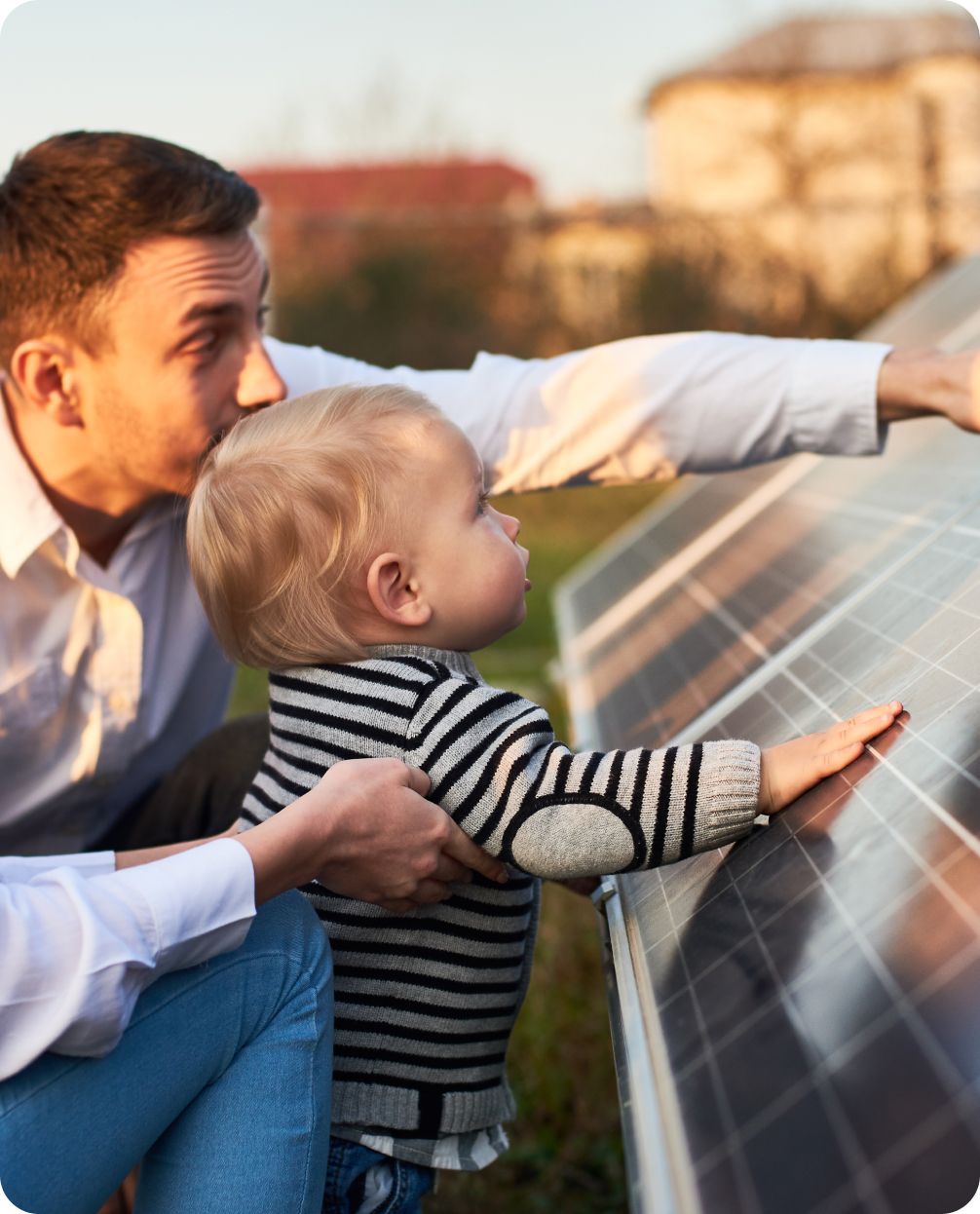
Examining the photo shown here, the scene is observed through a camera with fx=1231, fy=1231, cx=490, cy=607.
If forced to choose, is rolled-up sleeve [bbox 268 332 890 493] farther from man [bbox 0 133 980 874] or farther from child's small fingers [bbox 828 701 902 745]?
child's small fingers [bbox 828 701 902 745]

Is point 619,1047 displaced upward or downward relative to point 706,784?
downward

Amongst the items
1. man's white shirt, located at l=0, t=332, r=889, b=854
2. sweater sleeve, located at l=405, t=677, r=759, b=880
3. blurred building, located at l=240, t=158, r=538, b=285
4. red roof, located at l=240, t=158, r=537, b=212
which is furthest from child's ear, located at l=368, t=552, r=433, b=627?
red roof, located at l=240, t=158, r=537, b=212

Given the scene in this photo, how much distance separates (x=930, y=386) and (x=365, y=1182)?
5.34ft

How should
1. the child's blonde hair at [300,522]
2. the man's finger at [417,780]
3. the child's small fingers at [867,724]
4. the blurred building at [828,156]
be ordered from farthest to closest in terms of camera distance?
the blurred building at [828,156], the child's blonde hair at [300,522], the man's finger at [417,780], the child's small fingers at [867,724]

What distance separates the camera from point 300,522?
169 centimetres

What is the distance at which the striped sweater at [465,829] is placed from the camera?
1546mm

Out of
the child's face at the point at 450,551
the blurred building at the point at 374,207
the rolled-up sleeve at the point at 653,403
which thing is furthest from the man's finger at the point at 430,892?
the blurred building at the point at 374,207

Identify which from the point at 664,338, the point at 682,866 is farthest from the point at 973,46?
the point at 682,866

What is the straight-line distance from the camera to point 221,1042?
1.54 meters

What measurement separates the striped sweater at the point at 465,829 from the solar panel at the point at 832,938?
0.40 ft

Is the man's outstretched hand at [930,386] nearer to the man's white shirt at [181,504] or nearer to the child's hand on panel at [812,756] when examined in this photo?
the man's white shirt at [181,504]

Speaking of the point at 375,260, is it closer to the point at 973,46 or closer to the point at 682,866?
the point at 973,46

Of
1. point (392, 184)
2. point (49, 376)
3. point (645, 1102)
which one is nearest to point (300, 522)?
point (645, 1102)

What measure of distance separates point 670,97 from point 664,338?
19.7m
